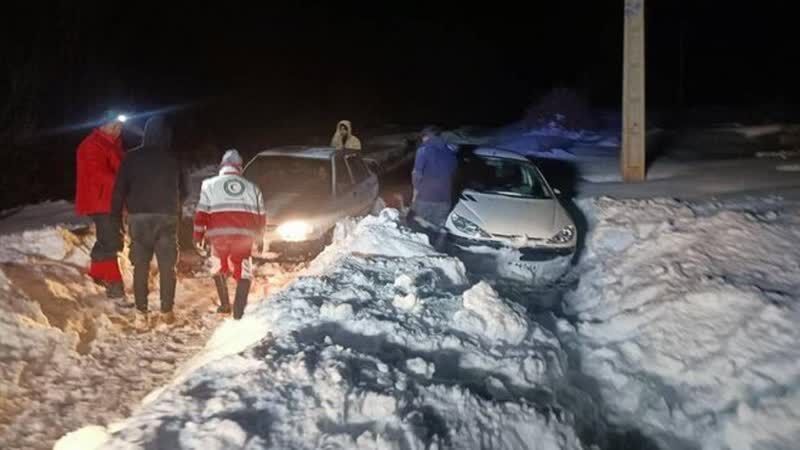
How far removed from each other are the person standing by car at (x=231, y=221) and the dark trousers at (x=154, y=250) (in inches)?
13.4

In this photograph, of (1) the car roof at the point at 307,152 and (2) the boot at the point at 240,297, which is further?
(1) the car roof at the point at 307,152

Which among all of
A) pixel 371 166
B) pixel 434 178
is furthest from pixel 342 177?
pixel 371 166

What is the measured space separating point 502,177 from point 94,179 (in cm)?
569

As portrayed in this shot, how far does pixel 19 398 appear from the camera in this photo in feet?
19.0

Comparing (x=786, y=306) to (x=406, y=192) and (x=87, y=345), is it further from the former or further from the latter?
(x=406, y=192)

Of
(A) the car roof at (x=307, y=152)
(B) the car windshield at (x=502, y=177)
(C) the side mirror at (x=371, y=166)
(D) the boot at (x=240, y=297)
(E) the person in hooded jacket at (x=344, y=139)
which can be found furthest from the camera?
(E) the person in hooded jacket at (x=344, y=139)

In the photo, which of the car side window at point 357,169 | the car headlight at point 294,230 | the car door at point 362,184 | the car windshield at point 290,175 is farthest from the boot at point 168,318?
the car side window at point 357,169

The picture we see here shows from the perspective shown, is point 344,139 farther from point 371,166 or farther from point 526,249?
point 526,249

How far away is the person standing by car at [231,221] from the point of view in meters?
7.20

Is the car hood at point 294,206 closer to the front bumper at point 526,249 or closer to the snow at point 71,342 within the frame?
the snow at point 71,342

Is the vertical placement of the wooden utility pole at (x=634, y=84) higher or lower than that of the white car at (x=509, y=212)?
higher

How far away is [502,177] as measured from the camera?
11219 millimetres

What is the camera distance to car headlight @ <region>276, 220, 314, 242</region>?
934 cm

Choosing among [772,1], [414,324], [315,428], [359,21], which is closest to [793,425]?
[414,324]
